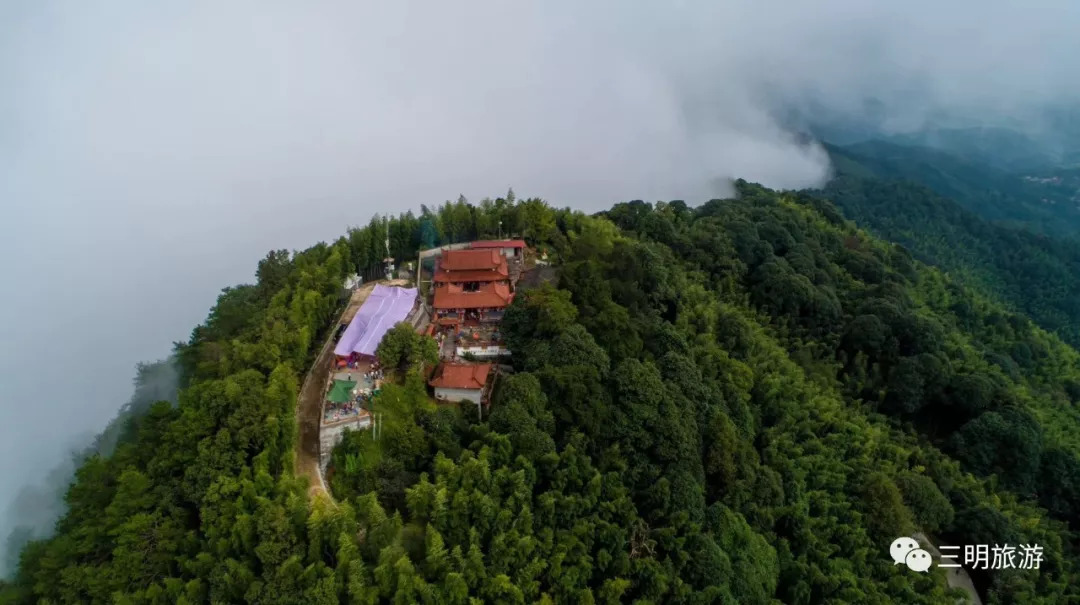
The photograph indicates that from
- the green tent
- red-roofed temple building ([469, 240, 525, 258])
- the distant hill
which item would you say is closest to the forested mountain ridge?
the distant hill

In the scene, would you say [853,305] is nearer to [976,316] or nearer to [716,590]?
[976,316]

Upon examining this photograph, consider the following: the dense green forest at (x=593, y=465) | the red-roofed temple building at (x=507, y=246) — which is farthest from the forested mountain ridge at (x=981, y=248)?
the red-roofed temple building at (x=507, y=246)

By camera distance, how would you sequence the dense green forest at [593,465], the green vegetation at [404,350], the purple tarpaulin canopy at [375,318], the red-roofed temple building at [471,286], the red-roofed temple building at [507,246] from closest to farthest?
the dense green forest at [593,465], the green vegetation at [404,350], the purple tarpaulin canopy at [375,318], the red-roofed temple building at [471,286], the red-roofed temple building at [507,246]

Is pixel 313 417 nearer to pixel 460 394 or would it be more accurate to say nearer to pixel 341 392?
pixel 341 392

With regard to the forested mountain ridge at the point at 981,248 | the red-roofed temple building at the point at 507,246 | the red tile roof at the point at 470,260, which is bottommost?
the red tile roof at the point at 470,260

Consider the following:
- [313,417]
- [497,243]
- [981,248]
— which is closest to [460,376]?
[313,417]

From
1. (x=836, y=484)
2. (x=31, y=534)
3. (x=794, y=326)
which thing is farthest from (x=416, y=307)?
(x=31, y=534)

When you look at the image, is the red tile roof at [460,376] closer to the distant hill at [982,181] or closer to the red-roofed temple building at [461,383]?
the red-roofed temple building at [461,383]

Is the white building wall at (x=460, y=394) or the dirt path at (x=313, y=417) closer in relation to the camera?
the dirt path at (x=313, y=417)
